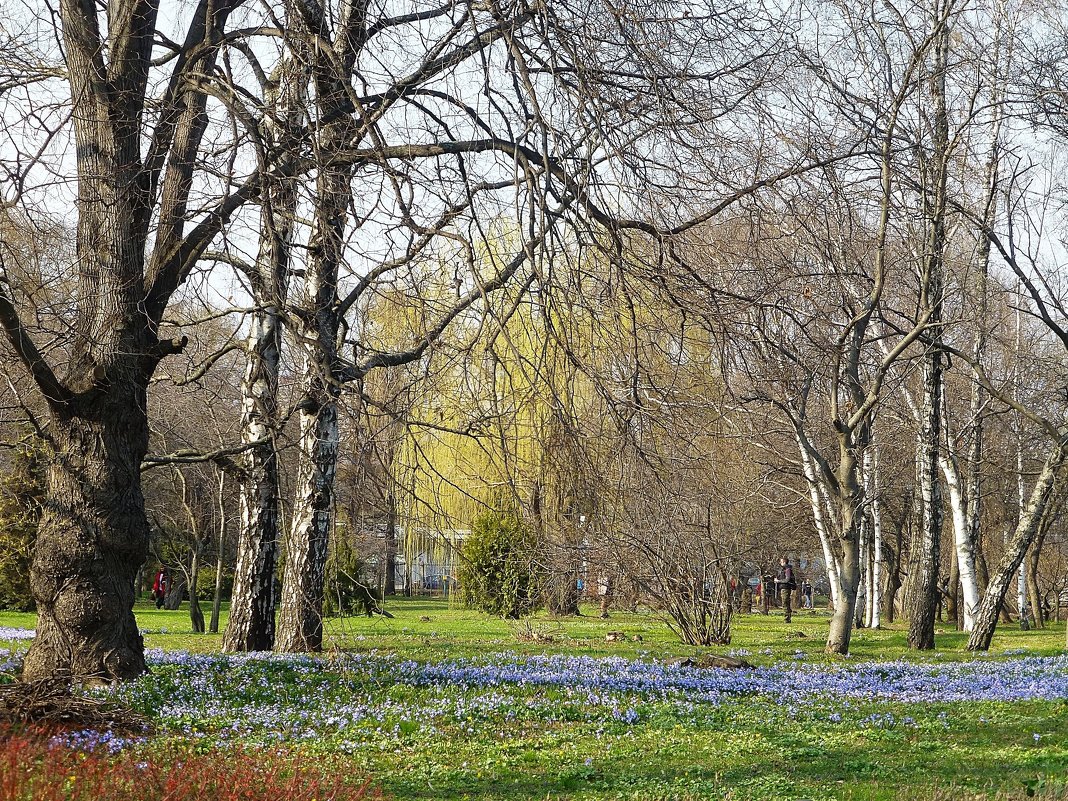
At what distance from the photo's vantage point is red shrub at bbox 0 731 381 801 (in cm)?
462

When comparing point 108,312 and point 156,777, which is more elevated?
point 108,312

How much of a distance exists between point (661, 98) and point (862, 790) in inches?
163

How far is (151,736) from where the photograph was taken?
6.42m

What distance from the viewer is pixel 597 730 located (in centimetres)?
760

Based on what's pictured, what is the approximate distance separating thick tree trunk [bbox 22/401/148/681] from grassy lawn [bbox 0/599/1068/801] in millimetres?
514

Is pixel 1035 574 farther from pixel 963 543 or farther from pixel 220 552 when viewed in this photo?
pixel 220 552

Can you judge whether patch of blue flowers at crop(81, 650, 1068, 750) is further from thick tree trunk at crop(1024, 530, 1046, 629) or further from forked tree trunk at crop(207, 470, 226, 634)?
thick tree trunk at crop(1024, 530, 1046, 629)

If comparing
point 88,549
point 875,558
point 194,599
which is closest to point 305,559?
point 88,549

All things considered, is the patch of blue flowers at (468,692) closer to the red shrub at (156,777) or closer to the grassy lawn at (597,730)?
the grassy lawn at (597,730)

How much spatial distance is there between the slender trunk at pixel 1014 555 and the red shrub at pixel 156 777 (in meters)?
14.4

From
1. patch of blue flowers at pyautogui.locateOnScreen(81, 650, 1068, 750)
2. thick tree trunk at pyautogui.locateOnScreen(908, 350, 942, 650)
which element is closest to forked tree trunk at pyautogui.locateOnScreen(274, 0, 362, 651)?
patch of blue flowers at pyautogui.locateOnScreen(81, 650, 1068, 750)

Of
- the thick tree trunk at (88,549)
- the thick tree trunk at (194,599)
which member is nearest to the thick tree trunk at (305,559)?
the thick tree trunk at (88,549)

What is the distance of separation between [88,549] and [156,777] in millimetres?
3260

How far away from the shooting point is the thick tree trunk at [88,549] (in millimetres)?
7637
